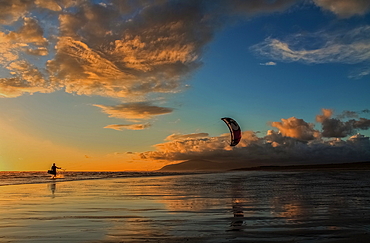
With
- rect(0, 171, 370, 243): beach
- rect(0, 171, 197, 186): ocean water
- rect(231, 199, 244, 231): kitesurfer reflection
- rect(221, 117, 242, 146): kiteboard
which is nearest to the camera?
rect(0, 171, 370, 243): beach

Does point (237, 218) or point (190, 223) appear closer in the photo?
point (190, 223)

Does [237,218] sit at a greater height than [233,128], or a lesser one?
lesser

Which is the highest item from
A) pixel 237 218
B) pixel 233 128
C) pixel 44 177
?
pixel 233 128

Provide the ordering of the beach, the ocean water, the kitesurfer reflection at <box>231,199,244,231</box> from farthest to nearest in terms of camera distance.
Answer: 1. the ocean water
2. the kitesurfer reflection at <box>231,199,244,231</box>
3. the beach

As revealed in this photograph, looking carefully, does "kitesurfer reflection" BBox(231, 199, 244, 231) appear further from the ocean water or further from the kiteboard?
the ocean water

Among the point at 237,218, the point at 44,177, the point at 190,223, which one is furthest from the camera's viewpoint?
the point at 44,177

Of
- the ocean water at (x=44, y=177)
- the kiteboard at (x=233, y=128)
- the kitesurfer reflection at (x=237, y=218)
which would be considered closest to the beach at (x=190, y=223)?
the kitesurfer reflection at (x=237, y=218)

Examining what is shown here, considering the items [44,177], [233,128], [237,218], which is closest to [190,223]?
[237,218]

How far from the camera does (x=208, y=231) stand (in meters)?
8.60

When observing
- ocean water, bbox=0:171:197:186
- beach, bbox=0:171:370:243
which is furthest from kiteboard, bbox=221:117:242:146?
beach, bbox=0:171:370:243

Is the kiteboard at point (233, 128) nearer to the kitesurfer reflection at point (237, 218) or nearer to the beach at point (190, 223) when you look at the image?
the beach at point (190, 223)

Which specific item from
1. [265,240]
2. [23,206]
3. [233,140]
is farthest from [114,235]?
[233,140]

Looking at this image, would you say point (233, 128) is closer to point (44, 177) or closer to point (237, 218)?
point (237, 218)

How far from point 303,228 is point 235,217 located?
2553 mm
